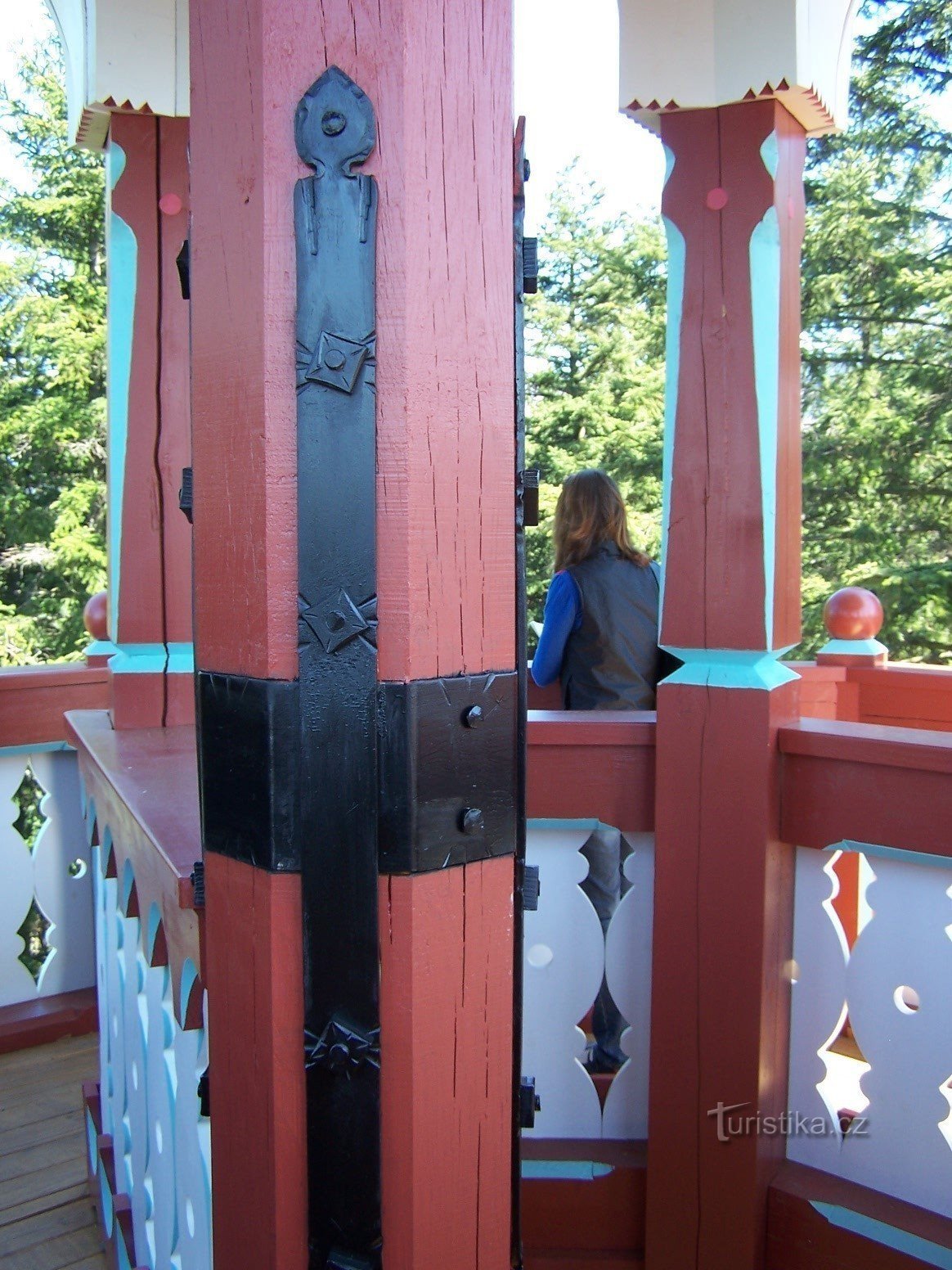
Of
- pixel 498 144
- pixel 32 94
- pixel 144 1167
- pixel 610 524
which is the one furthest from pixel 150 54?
pixel 32 94

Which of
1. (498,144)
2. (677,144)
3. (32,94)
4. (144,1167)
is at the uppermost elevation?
(32,94)

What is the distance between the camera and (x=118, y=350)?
9.01 feet

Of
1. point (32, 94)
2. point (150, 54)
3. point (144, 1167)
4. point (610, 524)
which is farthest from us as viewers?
point (32, 94)

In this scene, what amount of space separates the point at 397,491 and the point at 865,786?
131 cm

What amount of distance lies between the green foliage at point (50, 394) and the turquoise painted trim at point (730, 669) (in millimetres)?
13578

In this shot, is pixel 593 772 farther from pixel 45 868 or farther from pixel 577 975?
pixel 45 868

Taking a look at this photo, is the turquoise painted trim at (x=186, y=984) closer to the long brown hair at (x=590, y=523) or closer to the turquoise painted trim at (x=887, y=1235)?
the turquoise painted trim at (x=887, y=1235)

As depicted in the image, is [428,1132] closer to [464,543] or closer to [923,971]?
[464,543]

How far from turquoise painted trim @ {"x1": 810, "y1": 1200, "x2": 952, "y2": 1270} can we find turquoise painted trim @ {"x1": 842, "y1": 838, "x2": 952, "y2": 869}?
2.13 feet

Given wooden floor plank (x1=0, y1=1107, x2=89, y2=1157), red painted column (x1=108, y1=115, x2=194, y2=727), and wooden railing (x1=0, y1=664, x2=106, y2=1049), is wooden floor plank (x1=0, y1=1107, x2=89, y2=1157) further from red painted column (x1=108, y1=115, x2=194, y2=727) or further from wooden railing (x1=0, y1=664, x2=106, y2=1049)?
red painted column (x1=108, y1=115, x2=194, y2=727)

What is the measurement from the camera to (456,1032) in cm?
104

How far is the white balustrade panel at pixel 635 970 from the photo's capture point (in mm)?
2199

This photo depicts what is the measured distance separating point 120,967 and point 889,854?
1400 millimetres

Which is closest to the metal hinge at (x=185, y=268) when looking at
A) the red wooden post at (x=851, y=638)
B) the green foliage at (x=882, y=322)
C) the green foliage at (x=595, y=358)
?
the red wooden post at (x=851, y=638)
